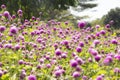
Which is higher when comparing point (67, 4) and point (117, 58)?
point (67, 4)

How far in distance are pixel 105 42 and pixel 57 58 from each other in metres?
1.76

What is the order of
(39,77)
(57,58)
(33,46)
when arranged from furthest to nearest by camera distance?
(33,46), (57,58), (39,77)

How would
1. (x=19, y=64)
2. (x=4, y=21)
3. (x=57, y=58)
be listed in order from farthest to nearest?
(x=4, y=21), (x=57, y=58), (x=19, y=64)

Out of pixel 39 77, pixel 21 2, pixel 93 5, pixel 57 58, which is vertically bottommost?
pixel 39 77

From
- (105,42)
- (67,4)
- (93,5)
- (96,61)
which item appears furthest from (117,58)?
(93,5)

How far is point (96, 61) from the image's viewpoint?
4086 mm

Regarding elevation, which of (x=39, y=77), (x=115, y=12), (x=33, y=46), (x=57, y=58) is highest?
(x=115, y=12)

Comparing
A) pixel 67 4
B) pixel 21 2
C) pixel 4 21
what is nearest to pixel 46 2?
pixel 67 4

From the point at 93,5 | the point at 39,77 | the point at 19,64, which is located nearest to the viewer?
the point at 39,77

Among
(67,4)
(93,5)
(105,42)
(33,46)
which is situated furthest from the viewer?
(93,5)

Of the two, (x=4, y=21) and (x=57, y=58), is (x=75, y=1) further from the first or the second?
(x=57, y=58)

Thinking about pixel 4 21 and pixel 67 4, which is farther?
pixel 67 4

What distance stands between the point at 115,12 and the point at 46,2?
14.4m

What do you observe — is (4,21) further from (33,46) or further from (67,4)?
(67,4)
